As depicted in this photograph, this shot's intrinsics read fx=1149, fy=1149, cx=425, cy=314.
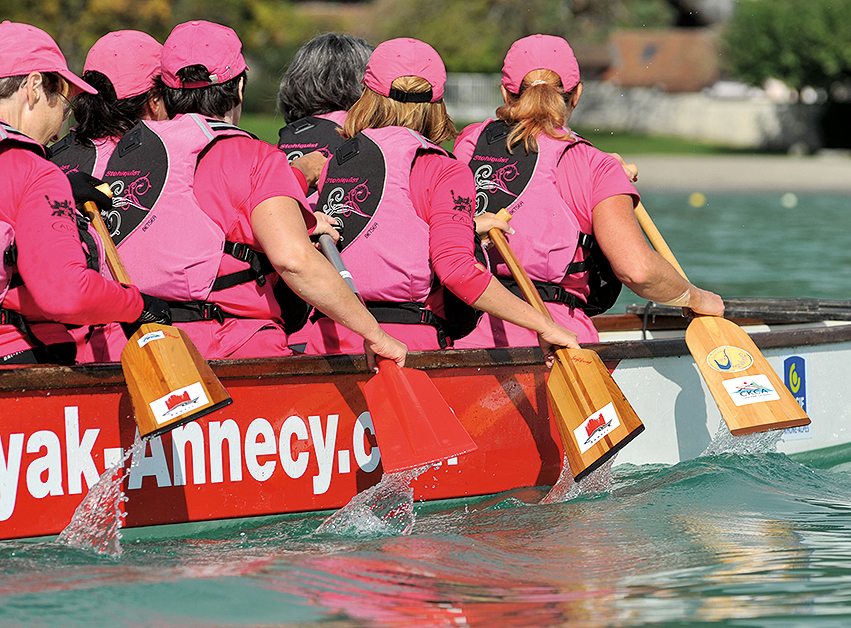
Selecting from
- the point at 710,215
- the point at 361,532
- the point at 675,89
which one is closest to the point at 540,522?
the point at 361,532

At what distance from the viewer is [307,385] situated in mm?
4090

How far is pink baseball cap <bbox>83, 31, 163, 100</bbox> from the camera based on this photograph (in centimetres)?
412

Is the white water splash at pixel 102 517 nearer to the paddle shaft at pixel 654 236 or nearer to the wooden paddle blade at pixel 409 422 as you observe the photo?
the wooden paddle blade at pixel 409 422

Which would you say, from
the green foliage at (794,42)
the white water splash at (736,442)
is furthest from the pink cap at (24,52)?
the green foliage at (794,42)

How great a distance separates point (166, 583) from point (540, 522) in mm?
1486

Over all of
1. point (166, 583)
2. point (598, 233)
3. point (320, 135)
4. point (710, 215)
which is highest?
point (710, 215)

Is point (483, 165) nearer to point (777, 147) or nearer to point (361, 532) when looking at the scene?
point (361, 532)

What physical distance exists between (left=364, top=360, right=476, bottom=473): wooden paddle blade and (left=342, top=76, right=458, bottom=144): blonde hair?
885 millimetres

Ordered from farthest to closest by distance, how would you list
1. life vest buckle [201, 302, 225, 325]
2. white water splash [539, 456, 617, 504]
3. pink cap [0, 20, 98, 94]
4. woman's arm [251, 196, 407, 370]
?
white water splash [539, 456, 617, 504] < life vest buckle [201, 302, 225, 325] < woman's arm [251, 196, 407, 370] < pink cap [0, 20, 98, 94]

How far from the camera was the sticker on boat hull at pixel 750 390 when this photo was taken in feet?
15.3

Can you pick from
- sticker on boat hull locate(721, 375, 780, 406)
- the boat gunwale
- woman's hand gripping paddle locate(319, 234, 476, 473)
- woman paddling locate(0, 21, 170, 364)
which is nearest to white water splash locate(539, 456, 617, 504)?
the boat gunwale

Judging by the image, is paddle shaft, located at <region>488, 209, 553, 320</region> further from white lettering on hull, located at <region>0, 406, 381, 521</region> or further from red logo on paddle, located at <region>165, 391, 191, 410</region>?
red logo on paddle, located at <region>165, 391, 191, 410</region>

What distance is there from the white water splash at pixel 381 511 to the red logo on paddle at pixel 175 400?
0.82 meters

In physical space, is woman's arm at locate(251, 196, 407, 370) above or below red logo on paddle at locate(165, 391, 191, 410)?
above
